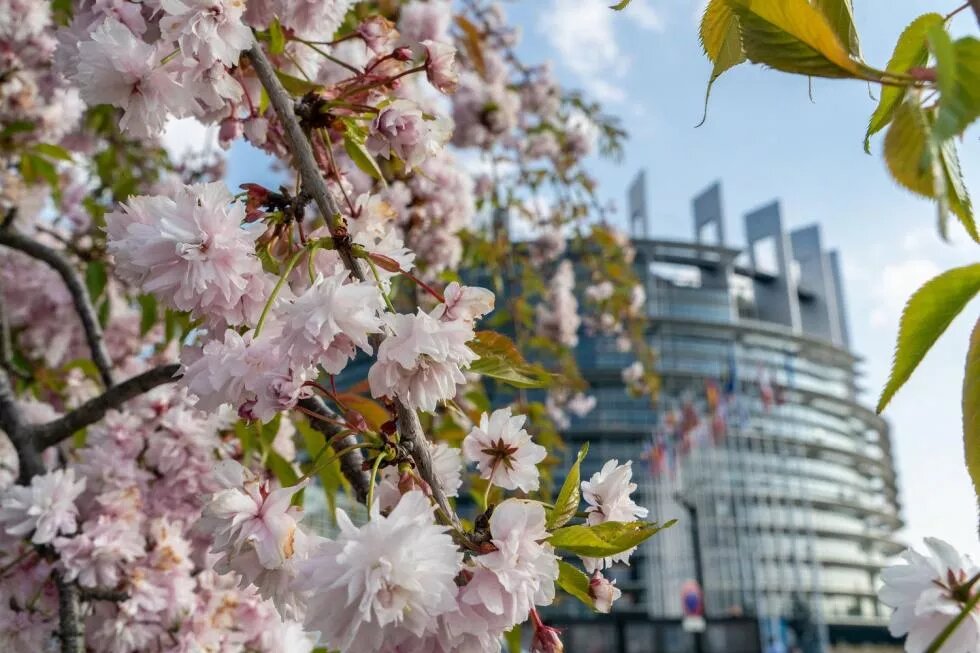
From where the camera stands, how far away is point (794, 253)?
36594 mm

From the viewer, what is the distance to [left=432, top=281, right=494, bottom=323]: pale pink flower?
18.8 inches

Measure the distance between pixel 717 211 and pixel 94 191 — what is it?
3263 cm

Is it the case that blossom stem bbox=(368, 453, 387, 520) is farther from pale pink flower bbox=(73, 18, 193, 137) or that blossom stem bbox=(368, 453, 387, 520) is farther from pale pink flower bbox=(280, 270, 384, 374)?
pale pink flower bbox=(73, 18, 193, 137)

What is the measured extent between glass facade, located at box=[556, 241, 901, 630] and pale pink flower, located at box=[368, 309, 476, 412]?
28.8m

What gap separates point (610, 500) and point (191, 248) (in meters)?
0.29

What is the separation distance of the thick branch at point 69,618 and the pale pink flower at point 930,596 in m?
0.75

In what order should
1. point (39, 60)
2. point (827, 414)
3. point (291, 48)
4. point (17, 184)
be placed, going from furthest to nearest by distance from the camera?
point (827, 414) → point (39, 60) → point (17, 184) → point (291, 48)

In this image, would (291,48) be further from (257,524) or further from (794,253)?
(794,253)

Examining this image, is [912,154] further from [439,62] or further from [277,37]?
[277,37]

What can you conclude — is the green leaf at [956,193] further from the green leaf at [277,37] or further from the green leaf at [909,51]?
the green leaf at [277,37]

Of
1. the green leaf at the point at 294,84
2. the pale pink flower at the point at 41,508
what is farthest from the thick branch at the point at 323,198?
the pale pink flower at the point at 41,508

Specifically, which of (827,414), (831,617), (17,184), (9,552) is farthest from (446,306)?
(827,414)

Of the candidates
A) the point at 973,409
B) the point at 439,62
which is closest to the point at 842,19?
the point at 973,409

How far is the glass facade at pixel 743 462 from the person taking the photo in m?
30.4
